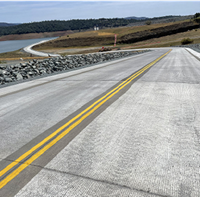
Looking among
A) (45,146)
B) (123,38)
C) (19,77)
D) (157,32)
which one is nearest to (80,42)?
(123,38)

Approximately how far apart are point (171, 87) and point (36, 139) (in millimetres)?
6257

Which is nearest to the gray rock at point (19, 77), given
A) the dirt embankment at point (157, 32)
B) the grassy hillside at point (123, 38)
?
the grassy hillside at point (123, 38)

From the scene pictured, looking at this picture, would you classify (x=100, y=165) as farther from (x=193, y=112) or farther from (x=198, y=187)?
(x=193, y=112)

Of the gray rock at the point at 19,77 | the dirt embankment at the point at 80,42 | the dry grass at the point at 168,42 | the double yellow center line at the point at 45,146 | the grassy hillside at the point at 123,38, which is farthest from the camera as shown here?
the dirt embankment at the point at 80,42

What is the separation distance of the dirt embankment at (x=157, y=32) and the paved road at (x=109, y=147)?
9818 cm

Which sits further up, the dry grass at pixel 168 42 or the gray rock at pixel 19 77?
the dry grass at pixel 168 42

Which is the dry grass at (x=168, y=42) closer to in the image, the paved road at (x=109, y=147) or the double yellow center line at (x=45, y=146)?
the paved road at (x=109, y=147)

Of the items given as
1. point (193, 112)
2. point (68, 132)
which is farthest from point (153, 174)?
point (193, 112)

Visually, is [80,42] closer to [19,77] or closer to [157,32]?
[157,32]

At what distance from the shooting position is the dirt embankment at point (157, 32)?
102062 millimetres

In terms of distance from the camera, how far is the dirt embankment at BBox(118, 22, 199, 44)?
10206 centimetres

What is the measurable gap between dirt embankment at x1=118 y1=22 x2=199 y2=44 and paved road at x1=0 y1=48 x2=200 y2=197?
322ft

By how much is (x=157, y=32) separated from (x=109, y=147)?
4466 inches

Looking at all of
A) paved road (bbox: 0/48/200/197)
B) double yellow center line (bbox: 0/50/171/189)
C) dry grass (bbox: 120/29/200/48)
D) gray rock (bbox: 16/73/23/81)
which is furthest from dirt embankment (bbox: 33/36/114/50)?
double yellow center line (bbox: 0/50/171/189)
